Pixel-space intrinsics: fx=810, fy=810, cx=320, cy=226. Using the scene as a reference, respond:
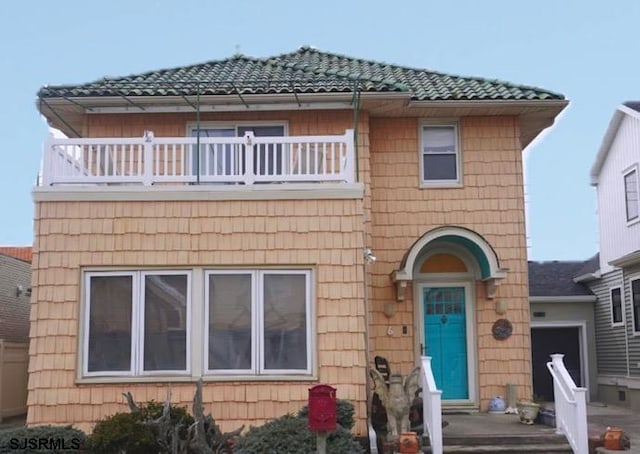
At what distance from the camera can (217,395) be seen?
11.5 metres

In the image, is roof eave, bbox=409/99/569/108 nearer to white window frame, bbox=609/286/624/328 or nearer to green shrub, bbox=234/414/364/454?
green shrub, bbox=234/414/364/454

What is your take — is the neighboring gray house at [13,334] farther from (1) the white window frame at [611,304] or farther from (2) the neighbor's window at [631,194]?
(2) the neighbor's window at [631,194]

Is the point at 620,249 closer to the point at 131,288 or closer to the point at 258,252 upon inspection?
the point at 258,252

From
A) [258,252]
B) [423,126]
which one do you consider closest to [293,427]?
[258,252]

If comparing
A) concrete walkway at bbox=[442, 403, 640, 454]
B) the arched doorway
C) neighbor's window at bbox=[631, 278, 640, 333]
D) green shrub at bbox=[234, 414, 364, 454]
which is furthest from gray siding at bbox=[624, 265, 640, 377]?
green shrub at bbox=[234, 414, 364, 454]

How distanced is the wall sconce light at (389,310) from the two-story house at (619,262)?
7.19 meters

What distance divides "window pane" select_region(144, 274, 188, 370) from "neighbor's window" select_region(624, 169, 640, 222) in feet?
41.1

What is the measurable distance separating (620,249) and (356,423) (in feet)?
39.1

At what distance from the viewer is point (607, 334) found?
2166 cm

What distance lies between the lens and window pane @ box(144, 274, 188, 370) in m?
11.6

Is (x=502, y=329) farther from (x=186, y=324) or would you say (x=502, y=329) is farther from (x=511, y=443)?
(x=186, y=324)

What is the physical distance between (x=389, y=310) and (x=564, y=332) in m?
10.3

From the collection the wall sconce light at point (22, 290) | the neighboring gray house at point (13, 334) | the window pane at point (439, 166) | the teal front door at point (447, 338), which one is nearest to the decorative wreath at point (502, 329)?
the teal front door at point (447, 338)

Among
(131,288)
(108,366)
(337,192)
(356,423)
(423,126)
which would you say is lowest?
(356,423)
